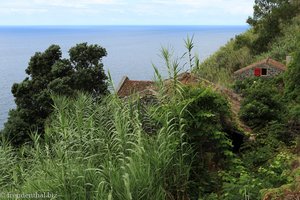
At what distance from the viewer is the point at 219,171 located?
845 cm

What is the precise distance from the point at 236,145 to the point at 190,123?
9.12ft

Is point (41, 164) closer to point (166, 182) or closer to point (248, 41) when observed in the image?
point (166, 182)

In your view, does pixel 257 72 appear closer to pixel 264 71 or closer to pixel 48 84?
pixel 264 71

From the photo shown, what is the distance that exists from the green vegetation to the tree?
23.8 feet

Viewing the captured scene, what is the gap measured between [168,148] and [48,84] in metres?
11.5

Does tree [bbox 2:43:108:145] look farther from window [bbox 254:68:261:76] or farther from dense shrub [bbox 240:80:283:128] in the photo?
window [bbox 254:68:261:76]

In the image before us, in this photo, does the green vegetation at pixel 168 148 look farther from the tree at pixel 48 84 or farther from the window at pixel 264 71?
the window at pixel 264 71

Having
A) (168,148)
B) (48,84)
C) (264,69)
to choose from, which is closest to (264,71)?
(264,69)

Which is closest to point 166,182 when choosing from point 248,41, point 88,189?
point 88,189

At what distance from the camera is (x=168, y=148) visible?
7250 millimetres

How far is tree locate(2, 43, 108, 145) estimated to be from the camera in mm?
16875

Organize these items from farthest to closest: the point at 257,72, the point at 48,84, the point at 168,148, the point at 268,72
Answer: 1. the point at 257,72
2. the point at 268,72
3. the point at 48,84
4. the point at 168,148

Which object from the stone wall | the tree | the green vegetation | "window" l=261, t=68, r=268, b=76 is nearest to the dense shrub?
the green vegetation

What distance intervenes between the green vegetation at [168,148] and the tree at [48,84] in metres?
7.24
